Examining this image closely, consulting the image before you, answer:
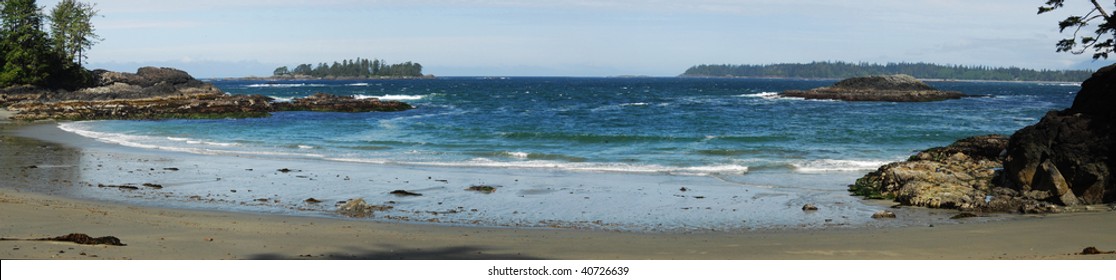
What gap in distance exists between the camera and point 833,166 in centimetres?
2242

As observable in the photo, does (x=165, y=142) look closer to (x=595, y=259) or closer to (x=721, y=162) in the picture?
(x=721, y=162)

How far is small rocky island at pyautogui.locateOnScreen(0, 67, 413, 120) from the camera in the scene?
47.6 meters

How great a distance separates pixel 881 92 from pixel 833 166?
195 ft

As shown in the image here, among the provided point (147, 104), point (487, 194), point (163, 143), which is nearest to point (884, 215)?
point (487, 194)

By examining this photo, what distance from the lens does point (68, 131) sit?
35.6m

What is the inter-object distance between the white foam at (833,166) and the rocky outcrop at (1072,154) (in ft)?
18.2

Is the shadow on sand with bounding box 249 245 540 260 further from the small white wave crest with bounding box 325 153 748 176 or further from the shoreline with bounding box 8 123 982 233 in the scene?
the small white wave crest with bounding box 325 153 748 176

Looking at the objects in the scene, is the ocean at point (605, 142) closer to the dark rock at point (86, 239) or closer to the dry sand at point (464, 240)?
the dry sand at point (464, 240)

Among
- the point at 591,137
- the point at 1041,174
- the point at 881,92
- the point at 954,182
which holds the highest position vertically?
the point at 881,92

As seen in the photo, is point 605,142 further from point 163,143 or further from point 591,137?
point 163,143

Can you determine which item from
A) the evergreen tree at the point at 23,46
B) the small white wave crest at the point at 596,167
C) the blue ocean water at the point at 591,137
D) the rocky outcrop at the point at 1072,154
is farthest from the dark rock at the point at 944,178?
the evergreen tree at the point at 23,46

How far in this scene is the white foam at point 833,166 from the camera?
2171 centimetres

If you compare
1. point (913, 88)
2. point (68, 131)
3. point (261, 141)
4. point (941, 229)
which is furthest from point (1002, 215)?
point (913, 88)

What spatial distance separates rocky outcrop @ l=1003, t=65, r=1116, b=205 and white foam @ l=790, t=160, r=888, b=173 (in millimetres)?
5536
